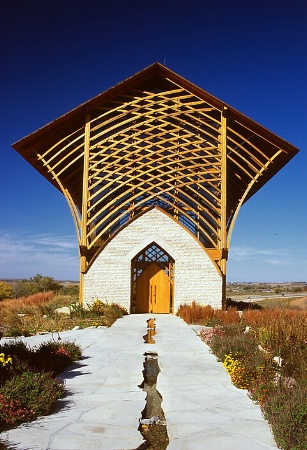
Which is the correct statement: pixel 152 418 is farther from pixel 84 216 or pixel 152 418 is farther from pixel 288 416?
pixel 84 216

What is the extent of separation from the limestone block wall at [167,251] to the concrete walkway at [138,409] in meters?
9.34

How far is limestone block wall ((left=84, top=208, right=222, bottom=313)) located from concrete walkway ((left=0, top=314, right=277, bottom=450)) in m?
9.34

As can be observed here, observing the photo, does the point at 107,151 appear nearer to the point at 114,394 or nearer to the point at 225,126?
the point at 225,126

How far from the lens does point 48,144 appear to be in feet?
72.7

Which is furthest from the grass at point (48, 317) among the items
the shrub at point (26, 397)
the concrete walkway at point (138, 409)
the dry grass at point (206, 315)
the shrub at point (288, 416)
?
the shrub at point (288, 416)

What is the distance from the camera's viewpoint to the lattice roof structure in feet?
67.8

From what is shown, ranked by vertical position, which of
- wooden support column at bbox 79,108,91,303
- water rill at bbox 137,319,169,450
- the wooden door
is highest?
wooden support column at bbox 79,108,91,303

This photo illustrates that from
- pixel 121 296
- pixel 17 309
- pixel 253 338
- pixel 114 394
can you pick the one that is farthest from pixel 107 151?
pixel 114 394

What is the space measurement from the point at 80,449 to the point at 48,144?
19282 millimetres

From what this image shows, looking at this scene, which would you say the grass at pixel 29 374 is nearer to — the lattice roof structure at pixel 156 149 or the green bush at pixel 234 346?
the green bush at pixel 234 346

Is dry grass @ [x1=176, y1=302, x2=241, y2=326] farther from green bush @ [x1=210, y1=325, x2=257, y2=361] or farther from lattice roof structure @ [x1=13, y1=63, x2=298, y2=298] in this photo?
green bush @ [x1=210, y1=325, x2=257, y2=361]

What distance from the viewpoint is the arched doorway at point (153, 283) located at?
71.3ft

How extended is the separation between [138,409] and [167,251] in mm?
14527

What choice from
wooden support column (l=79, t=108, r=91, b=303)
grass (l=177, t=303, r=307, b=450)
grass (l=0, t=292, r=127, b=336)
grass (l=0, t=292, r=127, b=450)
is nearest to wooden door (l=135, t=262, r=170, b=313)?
grass (l=0, t=292, r=127, b=336)
